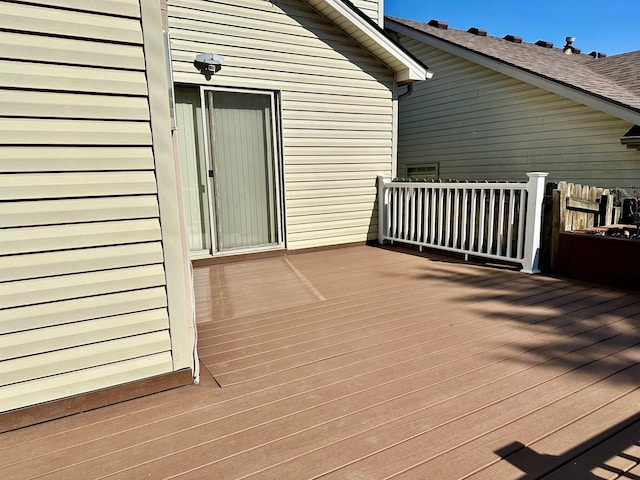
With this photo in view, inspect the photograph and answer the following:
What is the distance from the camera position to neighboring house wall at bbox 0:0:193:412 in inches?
62.9

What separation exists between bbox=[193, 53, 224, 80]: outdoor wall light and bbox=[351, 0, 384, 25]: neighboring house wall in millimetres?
2460

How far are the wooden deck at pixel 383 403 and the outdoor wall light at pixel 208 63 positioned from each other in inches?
109

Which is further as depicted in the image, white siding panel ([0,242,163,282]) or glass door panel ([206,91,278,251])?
glass door panel ([206,91,278,251])

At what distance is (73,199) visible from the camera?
A: 1.70 m

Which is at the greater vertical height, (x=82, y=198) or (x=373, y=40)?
(x=373, y=40)

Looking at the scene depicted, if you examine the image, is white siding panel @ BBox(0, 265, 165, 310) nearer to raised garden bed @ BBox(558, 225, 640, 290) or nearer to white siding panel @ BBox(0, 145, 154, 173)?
white siding panel @ BBox(0, 145, 154, 173)

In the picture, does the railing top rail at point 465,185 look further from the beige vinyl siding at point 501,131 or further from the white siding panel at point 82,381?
the white siding panel at point 82,381

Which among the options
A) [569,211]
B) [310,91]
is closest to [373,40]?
[310,91]

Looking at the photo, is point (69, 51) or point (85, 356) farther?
point (85, 356)

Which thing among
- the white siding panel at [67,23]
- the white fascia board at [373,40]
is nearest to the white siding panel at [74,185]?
the white siding panel at [67,23]

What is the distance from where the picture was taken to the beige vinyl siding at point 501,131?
634 cm

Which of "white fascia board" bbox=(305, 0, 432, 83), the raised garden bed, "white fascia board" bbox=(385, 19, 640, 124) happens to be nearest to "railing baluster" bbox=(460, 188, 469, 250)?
the raised garden bed

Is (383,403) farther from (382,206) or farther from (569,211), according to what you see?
(382,206)

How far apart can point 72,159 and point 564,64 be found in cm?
988
